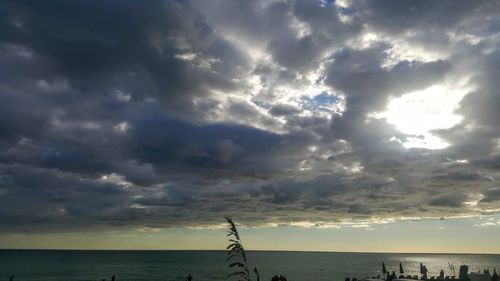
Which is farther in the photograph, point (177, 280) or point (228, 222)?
point (177, 280)

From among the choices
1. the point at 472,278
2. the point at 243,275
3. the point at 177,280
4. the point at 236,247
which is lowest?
the point at 177,280

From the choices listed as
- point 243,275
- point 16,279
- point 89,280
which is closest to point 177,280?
point 89,280

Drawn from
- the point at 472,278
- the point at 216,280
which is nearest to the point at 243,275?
the point at 472,278

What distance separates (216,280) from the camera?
110 metres

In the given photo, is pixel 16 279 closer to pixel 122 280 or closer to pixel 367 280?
pixel 122 280

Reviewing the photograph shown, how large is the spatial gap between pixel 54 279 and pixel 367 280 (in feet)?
291

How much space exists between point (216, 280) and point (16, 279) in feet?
163

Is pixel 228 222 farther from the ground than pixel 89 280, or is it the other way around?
pixel 228 222

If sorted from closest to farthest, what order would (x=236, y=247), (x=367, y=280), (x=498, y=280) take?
(x=236, y=247) → (x=367, y=280) → (x=498, y=280)

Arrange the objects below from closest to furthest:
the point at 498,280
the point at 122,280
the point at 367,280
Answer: the point at 367,280 < the point at 498,280 < the point at 122,280

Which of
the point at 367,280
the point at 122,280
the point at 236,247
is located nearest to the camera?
the point at 236,247

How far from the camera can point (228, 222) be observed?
9289mm

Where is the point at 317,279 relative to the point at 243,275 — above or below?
below

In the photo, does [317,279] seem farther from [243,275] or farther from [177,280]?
[243,275]
